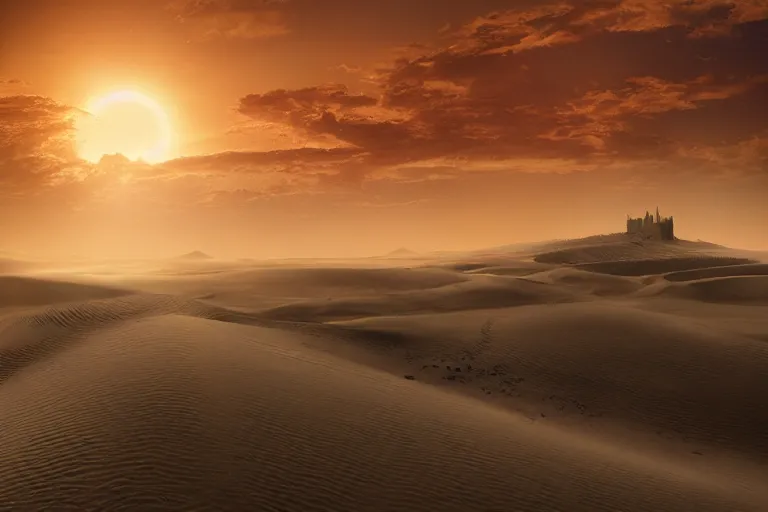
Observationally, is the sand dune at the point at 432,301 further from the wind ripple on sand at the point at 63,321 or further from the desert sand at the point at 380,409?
the wind ripple on sand at the point at 63,321

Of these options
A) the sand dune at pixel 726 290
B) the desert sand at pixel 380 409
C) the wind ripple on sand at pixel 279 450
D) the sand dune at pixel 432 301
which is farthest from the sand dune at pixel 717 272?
the wind ripple on sand at pixel 279 450

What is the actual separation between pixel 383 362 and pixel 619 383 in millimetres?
6436

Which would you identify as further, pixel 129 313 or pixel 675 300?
pixel 675 300

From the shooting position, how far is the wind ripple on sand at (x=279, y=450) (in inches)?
256

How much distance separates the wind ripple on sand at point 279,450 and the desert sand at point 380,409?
0.04 meters

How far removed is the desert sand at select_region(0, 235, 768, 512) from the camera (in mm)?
6809

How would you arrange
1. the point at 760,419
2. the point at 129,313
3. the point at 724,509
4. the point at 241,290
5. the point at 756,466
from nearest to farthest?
the point at 724,509 < the point at 756,466 < the point at 760,419 < the point at 129,313 < the point at 241,290

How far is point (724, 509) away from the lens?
7.77m

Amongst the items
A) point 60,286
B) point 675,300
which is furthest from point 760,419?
point 60,286

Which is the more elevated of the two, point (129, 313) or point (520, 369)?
point (129, 313)

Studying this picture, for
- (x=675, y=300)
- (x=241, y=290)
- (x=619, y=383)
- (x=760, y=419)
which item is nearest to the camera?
(x=760, y=419)

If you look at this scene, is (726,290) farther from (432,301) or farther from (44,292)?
(44,292)

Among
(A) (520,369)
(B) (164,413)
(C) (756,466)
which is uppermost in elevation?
(B) (164,413)

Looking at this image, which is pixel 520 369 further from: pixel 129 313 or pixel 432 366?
pixel 129 313
